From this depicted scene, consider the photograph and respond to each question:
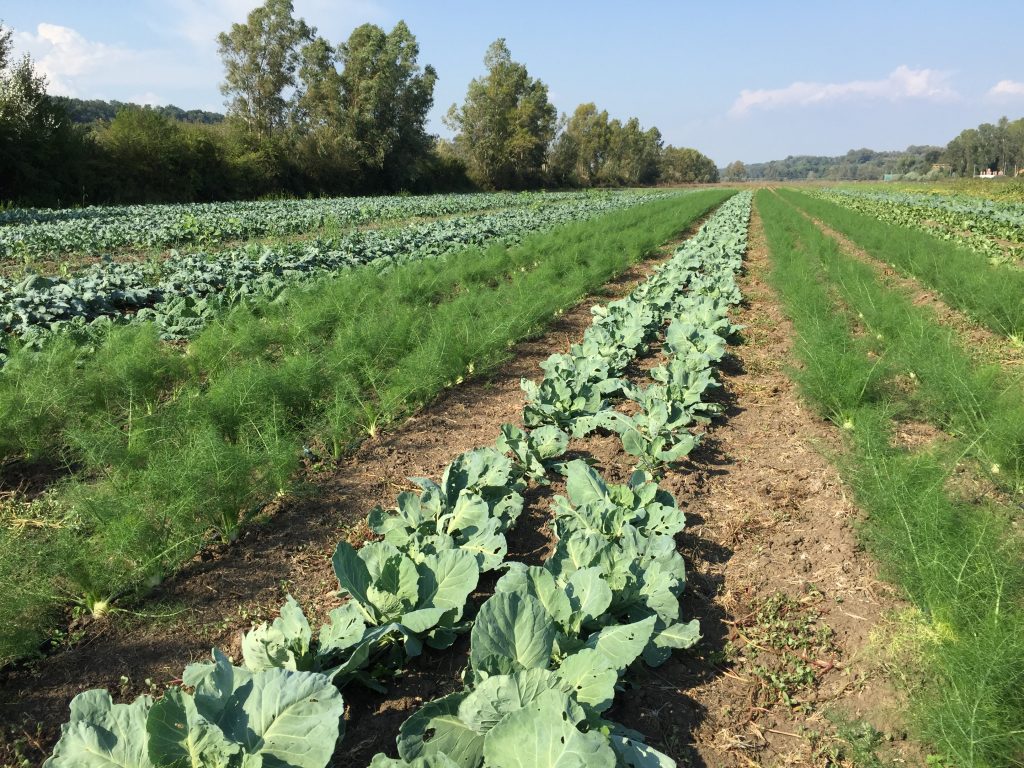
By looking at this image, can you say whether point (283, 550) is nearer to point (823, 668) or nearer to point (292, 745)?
point (292, 745)

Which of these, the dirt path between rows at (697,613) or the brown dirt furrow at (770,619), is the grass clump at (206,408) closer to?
the dirt path between rows at (697,613)

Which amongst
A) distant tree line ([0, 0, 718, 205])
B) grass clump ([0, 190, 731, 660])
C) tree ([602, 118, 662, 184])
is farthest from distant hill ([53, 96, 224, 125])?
tree ([602, 118, 662, 184])

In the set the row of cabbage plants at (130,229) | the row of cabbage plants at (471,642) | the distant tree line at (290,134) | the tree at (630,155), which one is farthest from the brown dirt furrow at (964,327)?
the tree at (630,155)

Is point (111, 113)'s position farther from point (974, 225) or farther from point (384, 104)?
point (974, 225)

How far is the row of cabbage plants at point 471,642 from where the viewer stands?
1.81 m

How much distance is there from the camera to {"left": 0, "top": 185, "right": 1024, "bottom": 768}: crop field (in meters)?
2.12

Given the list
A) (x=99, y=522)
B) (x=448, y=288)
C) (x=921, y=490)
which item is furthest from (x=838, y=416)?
(x=448, y=288)

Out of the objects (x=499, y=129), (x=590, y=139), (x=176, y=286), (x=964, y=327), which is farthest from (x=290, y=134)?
(x=590, y=139)

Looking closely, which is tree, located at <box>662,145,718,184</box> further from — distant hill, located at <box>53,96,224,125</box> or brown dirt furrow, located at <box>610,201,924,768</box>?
brown dirt furrow, located at <box>610,201,924,768</box>

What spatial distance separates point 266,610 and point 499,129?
215 ft

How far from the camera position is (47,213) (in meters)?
22.1

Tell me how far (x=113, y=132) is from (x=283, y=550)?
3810cm

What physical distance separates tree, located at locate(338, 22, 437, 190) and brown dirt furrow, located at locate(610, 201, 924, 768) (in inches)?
1883

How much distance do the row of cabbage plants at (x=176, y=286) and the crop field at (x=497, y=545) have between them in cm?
10
